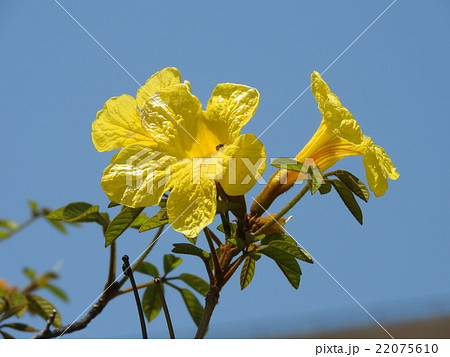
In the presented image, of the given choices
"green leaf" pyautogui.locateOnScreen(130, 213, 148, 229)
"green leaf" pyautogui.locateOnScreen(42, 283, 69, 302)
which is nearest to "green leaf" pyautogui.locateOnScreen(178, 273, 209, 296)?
"green leaf" pyautogui.locateOnScreen(130, 213, 148, 229)

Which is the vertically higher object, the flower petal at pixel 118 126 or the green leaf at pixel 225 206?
the flower petal at pixel 118 126

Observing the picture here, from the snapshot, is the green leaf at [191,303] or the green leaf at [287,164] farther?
the green leaf at [191,303]

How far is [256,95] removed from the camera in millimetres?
1437

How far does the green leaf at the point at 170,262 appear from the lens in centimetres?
203

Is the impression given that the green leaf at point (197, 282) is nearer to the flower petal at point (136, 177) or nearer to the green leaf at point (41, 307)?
the green leaf at point (41, 307)

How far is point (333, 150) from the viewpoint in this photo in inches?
62.4

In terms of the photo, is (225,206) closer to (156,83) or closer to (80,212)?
(156,83)

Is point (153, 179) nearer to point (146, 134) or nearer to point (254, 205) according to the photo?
point (146, 134)

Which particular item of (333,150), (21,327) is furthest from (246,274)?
(21,327)

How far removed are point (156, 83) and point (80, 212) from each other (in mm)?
601

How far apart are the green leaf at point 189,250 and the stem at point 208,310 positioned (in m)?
0.11

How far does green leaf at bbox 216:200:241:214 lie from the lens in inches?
54.3

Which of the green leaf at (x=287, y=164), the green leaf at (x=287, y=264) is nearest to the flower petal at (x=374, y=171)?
the green leaf at (x=287, y=164)

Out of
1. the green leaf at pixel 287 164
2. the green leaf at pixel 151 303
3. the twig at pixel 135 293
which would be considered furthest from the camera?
the green leaf at pixel 151 303
